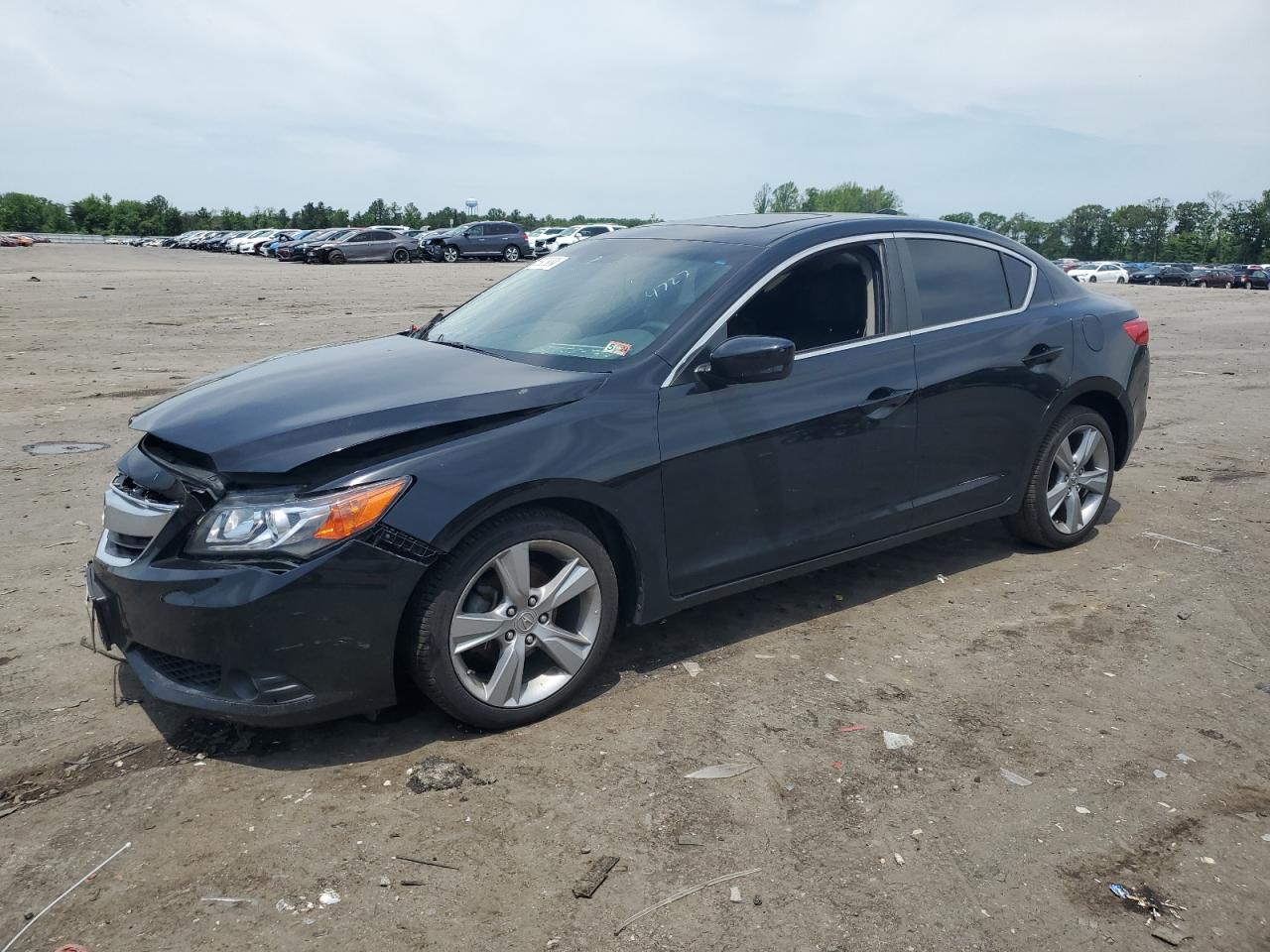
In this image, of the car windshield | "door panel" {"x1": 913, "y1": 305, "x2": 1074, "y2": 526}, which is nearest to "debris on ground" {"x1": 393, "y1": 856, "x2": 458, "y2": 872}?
the car windshield

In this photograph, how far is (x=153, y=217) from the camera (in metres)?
102

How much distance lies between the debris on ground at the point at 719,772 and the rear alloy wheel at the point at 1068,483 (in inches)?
108

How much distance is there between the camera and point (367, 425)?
11.3 feet

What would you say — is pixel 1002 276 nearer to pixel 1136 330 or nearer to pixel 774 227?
pixel 1136 330

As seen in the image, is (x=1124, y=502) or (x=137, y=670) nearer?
(x=137, y=670)

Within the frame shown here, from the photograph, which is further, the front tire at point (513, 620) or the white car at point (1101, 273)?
the white car at point (1101, 273)

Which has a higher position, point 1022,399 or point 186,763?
point 1022,399

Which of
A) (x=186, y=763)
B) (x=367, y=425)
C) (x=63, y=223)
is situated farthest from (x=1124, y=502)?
(x=63, y=223)

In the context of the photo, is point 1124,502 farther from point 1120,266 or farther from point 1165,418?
point 1120,266

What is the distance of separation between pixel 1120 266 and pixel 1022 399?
2777 inches

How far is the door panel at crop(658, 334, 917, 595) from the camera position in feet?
13.3

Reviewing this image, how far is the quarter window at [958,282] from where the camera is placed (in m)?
4.95

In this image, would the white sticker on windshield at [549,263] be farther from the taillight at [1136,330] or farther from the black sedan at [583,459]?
the taillight at [1136,330]

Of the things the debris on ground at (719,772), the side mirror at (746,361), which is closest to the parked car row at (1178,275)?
the side mirror at (746,361)
